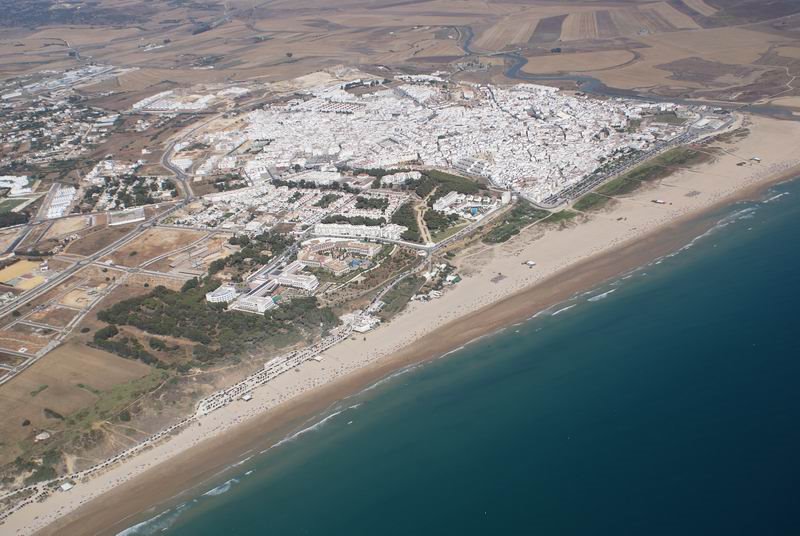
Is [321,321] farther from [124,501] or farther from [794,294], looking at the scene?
[794,294]

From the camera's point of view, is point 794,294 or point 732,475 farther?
point 794,294

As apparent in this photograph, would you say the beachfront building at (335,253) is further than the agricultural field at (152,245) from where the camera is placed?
No

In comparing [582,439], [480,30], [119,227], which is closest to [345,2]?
[480,30]

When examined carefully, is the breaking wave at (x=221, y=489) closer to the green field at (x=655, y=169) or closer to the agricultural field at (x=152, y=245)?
the agricultural field at (x=152, y=245)

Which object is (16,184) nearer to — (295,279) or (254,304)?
(295,279)

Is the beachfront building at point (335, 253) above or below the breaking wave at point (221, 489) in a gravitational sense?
above

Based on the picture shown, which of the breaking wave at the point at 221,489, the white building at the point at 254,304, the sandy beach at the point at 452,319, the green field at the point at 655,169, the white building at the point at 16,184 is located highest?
the white building at the point at 16,184

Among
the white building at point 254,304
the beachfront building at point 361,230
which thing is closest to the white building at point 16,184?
the beachfront building at point 361,230

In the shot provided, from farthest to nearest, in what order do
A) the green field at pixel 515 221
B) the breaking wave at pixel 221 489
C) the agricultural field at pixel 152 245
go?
the agricultural field at pixel 152 245 < the green field at pixel 515 221 < the breaking wave at pixel 221 489
